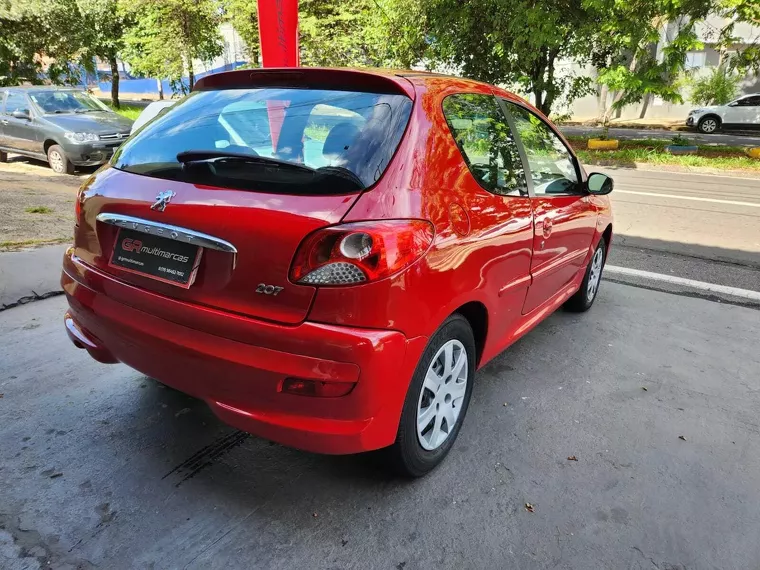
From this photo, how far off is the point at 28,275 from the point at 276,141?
128 inches

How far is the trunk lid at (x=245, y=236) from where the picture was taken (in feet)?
6.51

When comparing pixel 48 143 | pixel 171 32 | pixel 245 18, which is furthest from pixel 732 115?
pixel 48 143

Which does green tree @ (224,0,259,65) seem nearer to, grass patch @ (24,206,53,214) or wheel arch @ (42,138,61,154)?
wheel arch @ (42,138,61,154)

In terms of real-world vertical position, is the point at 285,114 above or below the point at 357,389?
above

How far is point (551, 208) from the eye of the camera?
3258 mm

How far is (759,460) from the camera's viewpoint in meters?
2.76

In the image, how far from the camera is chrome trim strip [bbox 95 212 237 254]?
6.79 feet

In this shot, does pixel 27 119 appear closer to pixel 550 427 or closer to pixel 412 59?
pixel 412 59

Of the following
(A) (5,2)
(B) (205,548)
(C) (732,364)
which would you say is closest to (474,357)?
(B) (205,548)

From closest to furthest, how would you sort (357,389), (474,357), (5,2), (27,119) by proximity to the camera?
(357,389) → (474,357) → (27,119) → (5,2)

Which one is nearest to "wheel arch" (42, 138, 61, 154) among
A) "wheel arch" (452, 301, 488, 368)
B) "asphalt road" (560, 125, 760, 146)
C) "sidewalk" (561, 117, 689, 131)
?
"wheel arch" (452, 301, 488, 368)

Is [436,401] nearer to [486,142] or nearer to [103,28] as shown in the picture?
[486,142]

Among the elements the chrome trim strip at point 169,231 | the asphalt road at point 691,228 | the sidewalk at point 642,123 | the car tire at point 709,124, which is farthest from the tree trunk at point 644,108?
the chrome trim strip at point 169,231

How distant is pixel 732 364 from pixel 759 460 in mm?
1181
